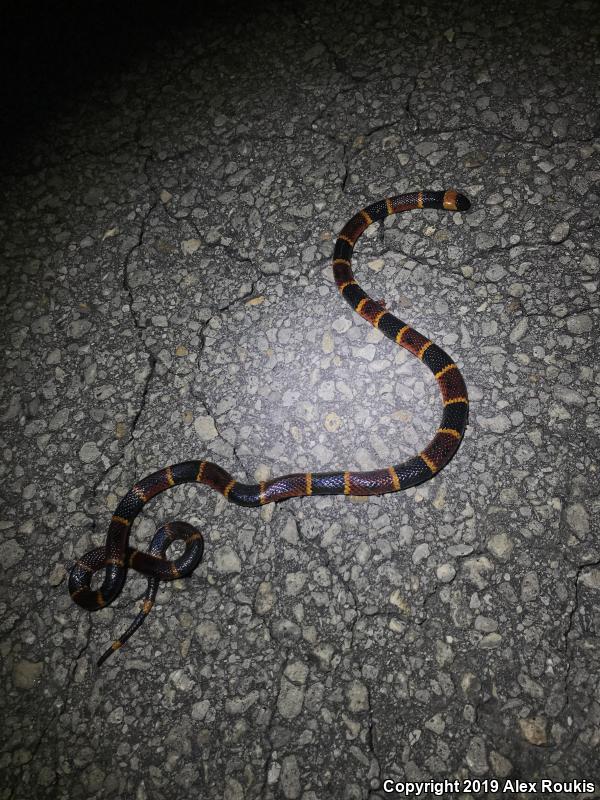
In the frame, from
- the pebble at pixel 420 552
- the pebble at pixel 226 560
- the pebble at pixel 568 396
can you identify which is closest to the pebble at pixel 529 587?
the pebble at pixel 420 552

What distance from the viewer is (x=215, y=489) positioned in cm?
275

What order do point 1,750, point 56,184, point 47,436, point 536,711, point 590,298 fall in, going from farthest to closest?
point 56,184, point 47,436, point 590,298, point 1,750, point 536,711

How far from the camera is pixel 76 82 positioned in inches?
180

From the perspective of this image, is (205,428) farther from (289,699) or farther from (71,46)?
(71,46)

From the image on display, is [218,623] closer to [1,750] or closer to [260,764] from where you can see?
[260,764]

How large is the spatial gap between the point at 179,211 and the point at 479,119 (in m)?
2.19

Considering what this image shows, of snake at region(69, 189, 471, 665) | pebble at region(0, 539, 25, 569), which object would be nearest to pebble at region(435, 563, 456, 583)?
snake at region(69, 189, 471, 665)

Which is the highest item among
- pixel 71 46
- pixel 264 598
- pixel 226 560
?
pixel 71 46

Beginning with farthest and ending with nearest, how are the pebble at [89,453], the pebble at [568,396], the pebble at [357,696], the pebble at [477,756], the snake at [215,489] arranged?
the pebble at [89,453]
the pebble at [568,396]
the snake at [215,489]
the pebble at [357,696]
the pebble at [477,756]

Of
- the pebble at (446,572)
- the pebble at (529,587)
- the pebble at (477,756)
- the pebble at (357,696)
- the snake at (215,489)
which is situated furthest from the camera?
the snake at (215,489)

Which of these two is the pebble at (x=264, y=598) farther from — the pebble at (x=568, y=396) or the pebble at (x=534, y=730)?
A: the pebble at (x=568, y=396)

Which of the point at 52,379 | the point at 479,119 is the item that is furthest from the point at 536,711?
the point at 479,119

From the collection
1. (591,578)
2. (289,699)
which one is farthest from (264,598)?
(591,578)

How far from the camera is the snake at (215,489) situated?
254 centimetres
